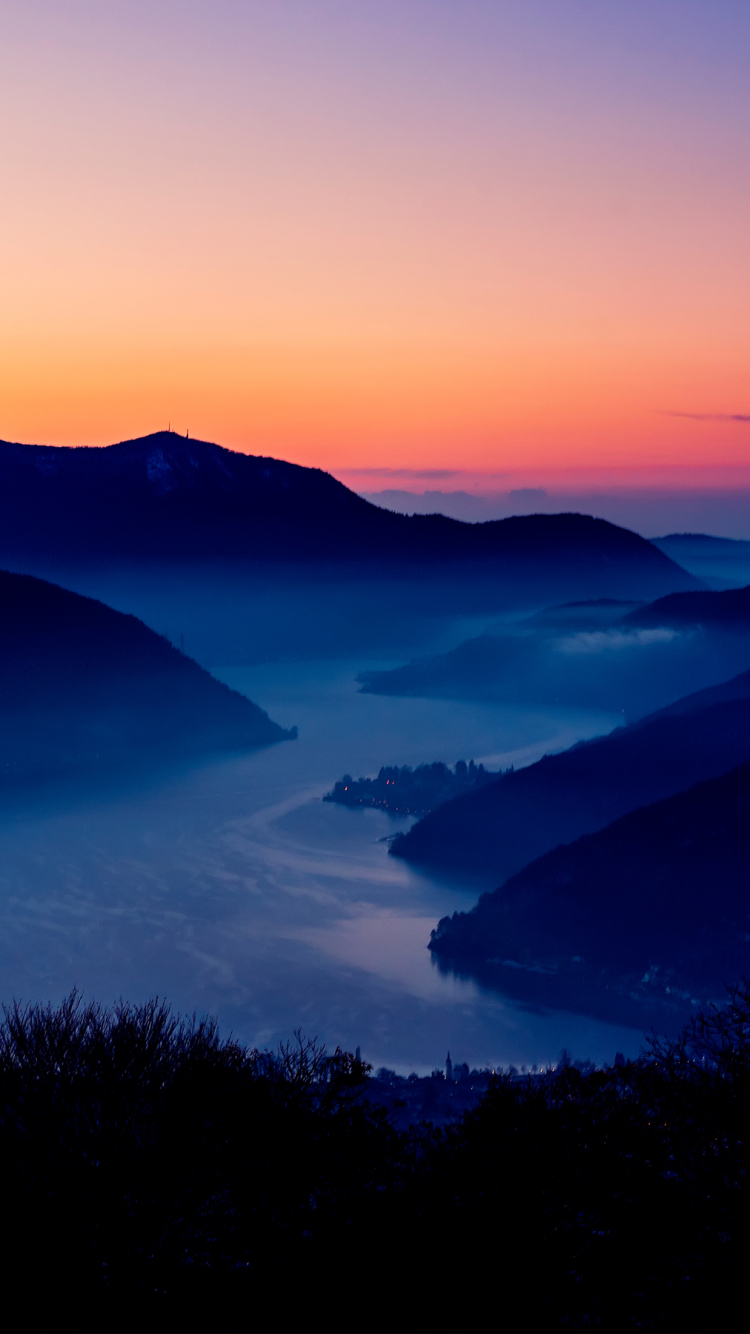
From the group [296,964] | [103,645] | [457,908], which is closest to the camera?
[296,964]

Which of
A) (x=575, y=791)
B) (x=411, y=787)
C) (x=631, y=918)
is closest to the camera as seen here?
(x=631, y=918)

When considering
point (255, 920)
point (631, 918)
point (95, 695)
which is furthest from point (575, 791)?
point (95, 695)

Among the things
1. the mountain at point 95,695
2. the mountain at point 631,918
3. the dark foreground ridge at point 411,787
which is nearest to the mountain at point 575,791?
the mountain at point 631,918

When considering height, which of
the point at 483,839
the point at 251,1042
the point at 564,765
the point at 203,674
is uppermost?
the point at 203,674

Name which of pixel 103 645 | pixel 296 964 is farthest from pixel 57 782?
pixel 296 964

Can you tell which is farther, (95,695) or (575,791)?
(95,695)

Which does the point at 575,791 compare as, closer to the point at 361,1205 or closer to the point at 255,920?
the point at 255,920

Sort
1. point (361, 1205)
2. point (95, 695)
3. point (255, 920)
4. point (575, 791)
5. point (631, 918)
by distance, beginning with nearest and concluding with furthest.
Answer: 1. point (361, 1205)
2. point (631, 918)
3. point (255, 920)
4. point (575, 791)
5. point (95, 695)

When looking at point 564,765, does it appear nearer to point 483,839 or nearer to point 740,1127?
point 483,839
